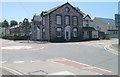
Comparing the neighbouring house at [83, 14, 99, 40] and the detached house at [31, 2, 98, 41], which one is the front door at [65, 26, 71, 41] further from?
the neighbouring house at [83, 14, 99, 40]

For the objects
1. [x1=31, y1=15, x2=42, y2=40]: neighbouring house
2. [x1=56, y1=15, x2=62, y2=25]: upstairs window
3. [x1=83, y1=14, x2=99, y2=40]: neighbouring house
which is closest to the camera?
[x1=56, y1=15, x2=62, y2=25]: upstairs window

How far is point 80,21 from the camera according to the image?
1678 inches

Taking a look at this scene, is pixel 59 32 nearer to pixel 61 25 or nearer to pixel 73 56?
pixel 61 25

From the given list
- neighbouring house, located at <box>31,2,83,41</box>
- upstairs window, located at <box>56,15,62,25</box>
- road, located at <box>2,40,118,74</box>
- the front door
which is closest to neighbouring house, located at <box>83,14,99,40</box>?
neighbouring house, located at <box>31,2,83,41</box>

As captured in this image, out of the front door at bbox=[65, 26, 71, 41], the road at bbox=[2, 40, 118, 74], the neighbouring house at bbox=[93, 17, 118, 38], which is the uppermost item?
the neighbouring house at bbox=[93, 17, 118, 38]

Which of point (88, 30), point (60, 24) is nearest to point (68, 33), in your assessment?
point (60, 24)

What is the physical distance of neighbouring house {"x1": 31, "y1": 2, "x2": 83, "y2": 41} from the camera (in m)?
38.4

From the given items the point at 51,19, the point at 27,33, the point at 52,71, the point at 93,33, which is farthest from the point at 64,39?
the point at 52,71

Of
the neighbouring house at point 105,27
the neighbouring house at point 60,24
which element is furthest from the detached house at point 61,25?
the neighbouring house at point 105,27

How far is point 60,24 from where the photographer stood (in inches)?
1548

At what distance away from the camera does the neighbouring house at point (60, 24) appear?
38.4 m

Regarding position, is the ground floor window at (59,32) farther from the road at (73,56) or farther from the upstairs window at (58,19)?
the road at (73,56)

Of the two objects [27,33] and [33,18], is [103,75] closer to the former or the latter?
[33,18]

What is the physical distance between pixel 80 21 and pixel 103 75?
34.2 m
